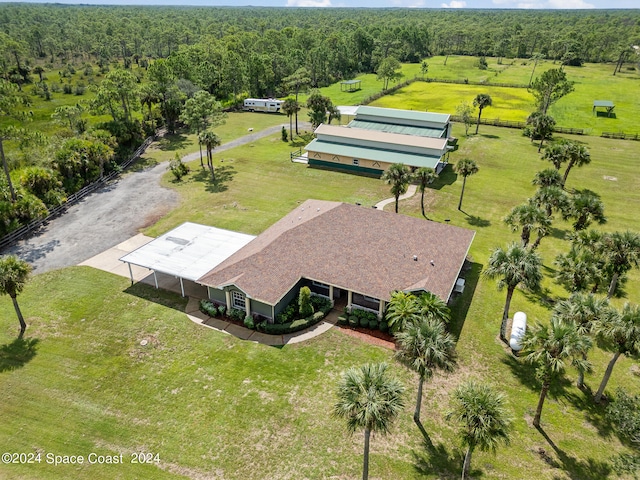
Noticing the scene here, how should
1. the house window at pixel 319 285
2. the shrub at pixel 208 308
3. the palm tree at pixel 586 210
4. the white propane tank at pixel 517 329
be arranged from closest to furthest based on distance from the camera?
the white propane tank at pixel 517 329 < the shrub at pixel 208 308 < the house window at pixel 319 285 < the palm tree at pixel 586 210

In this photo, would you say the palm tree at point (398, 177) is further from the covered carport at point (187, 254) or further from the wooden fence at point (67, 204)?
the wooden fence at point (67, 204)

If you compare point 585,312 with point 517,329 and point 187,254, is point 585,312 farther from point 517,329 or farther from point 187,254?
point 187,254

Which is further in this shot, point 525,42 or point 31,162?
point 525,42

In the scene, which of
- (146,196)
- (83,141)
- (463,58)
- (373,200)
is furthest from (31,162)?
(463,58)

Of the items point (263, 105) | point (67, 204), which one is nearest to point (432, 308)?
point (67, 204)

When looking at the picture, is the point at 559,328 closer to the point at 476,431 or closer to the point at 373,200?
the point at 476,431

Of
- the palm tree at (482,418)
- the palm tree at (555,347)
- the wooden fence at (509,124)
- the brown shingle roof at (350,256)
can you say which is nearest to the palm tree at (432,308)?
the brown shingle roof at (350,256)
